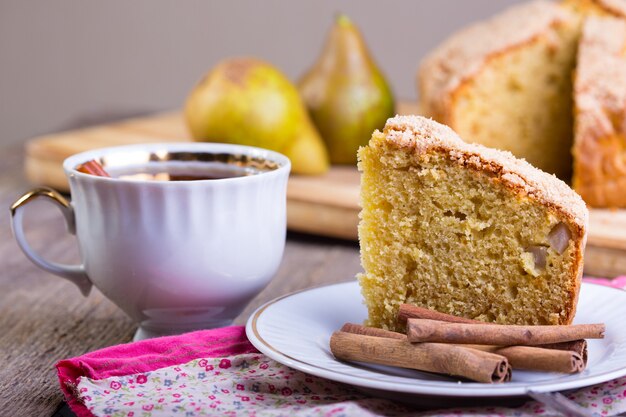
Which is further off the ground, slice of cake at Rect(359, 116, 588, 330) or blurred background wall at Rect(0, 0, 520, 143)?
slice of cake at Rect(359, 116, 588, 330)

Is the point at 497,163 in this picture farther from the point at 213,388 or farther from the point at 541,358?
the point at 213,388

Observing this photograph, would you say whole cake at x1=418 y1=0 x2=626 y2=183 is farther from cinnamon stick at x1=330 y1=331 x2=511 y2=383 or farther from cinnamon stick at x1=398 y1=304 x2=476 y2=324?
cinnamon stick at x1=330 y1=331 x2=511 y2=383

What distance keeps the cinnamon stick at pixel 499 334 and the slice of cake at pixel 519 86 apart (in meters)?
1.62

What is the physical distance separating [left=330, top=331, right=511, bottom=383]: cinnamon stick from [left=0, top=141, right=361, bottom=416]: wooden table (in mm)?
477

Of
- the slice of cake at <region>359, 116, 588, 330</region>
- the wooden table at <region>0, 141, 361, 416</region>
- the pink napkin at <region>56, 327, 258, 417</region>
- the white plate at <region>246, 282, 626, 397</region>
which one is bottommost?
the wooden table at <region>0, 141, 361, 416</region>

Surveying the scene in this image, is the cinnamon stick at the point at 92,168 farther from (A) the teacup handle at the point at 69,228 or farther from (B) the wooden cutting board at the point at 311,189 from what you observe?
(B) the wooden cutting board at the point at 311,189

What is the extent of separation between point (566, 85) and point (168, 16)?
351 centimetres

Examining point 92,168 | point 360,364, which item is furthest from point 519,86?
point 360,364

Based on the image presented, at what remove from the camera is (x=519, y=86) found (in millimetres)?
3061

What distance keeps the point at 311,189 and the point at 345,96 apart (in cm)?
51

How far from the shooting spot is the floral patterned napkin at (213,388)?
1311 mm

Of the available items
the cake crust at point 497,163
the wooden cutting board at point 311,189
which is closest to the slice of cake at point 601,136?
the wooden cutting board at point 311,189

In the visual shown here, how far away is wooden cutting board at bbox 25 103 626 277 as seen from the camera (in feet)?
Result: 7.54

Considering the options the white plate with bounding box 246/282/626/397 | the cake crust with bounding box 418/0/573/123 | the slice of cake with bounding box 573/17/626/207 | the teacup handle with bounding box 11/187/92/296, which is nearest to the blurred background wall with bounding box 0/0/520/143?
the cake crust with bounding box 418/0/573/123
